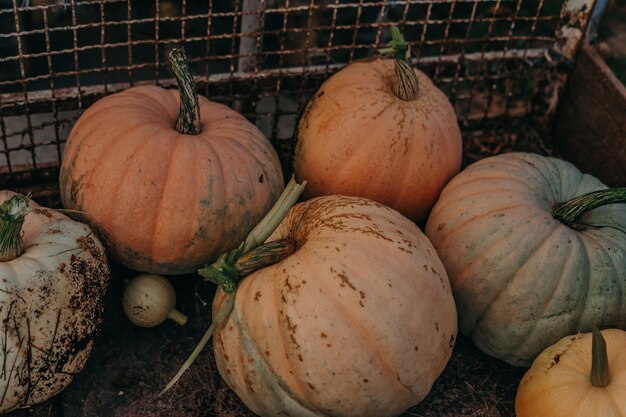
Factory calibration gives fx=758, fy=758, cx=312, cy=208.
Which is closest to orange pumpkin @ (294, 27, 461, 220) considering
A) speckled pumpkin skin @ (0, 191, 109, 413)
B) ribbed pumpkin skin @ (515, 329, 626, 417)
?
ribbed pumpkin skin @ (515, 329, 626, 417)

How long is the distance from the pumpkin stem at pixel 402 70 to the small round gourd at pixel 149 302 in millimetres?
1246

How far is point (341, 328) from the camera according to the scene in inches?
94.8

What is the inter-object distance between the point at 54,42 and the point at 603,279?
3.47m

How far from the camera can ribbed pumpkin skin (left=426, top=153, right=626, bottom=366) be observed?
9.14 ft

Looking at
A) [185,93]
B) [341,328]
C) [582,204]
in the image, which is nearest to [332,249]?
[341,328]

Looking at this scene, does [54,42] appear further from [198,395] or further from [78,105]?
[198,395]

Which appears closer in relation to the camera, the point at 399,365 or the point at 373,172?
the point at 399,365

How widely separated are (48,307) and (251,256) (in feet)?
2.26

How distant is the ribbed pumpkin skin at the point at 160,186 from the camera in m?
2.82

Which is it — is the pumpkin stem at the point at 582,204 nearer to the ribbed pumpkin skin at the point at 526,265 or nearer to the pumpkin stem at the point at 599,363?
the ribbed pumpkin skin at the point at 526,265

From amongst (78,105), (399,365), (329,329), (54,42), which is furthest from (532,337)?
(54,42)

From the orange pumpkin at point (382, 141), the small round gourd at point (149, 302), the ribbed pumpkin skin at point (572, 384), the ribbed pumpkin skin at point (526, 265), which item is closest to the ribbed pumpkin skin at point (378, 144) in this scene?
the orange pumpkin at point (382, 141)

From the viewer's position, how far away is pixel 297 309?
7.94 ft

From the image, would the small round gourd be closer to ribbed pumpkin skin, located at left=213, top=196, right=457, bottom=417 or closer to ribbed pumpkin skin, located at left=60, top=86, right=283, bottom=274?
ribbed pumpkin skin, located at left=60, top=86, right=283, bottom=274
